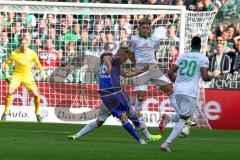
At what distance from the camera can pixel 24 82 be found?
27.0m

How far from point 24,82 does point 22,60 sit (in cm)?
75

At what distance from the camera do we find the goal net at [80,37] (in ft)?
89.1

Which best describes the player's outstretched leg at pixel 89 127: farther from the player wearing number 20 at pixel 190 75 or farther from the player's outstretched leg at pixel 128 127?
the player wearing number 20 at pixel 190 75

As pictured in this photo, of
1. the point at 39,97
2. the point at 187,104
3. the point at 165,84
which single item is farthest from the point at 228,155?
the point at 39,97

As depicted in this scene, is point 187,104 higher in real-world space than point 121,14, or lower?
lower

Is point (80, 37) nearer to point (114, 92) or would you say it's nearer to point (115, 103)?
point (114, 92)

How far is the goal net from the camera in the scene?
89.1 ft

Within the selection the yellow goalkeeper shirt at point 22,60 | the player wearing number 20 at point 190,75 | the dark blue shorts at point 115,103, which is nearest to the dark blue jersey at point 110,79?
the dark blue shorts at point 115,103

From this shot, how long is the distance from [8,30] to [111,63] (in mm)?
11141

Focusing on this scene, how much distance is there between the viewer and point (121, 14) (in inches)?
1096

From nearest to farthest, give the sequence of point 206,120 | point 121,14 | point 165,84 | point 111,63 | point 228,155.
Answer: point 228,155 → point 111,63 → point 165,84 → point 206,120 → point 121,14

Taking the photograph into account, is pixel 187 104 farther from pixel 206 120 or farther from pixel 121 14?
pixel 121 14

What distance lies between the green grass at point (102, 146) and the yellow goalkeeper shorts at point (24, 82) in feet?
10.2

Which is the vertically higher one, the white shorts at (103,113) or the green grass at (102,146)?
the white shorts at (103,113)
